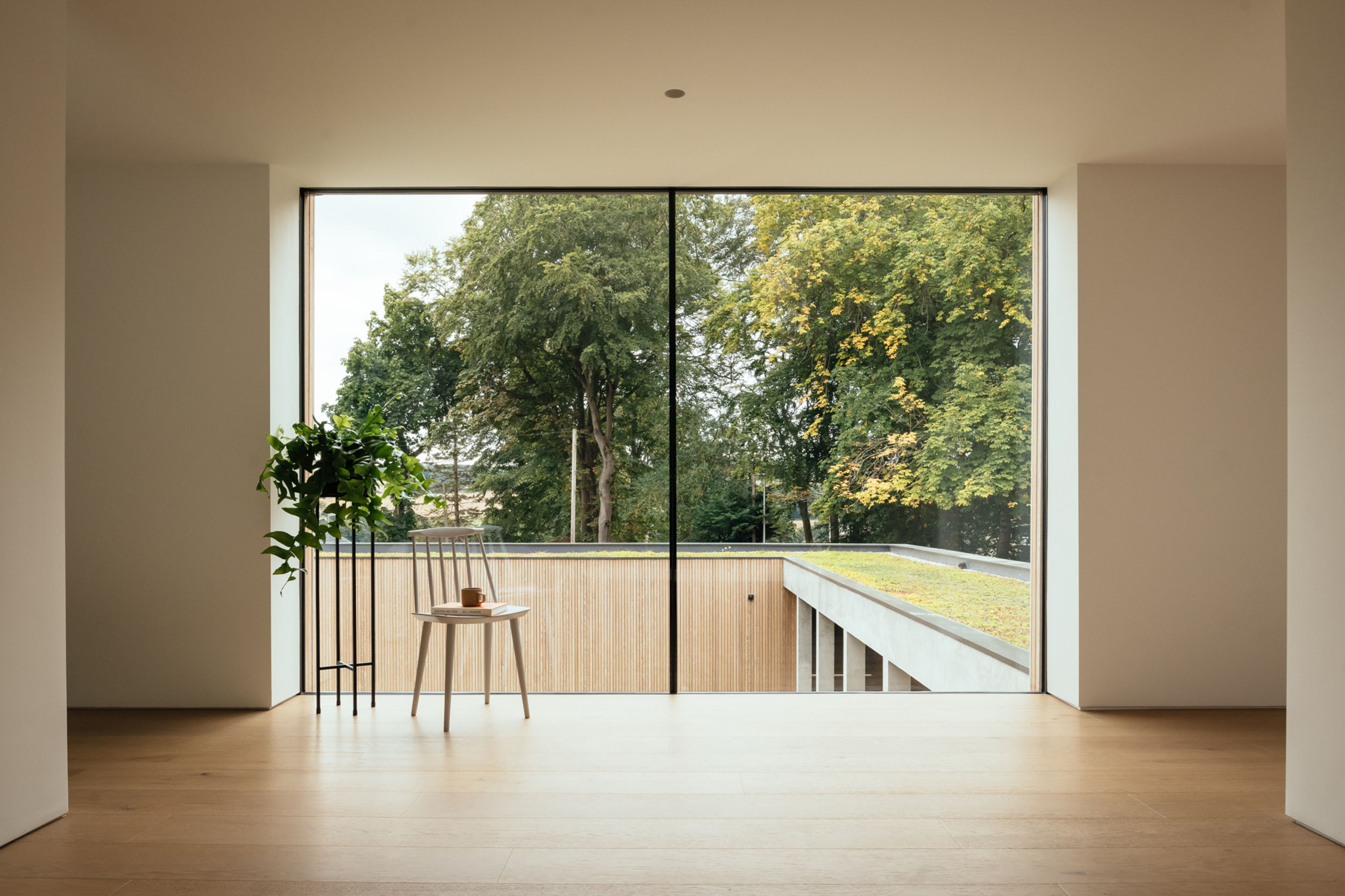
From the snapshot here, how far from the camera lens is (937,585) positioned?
15.0ft

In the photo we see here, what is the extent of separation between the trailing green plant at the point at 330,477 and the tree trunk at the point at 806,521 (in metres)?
1.94

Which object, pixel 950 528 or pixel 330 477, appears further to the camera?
pixel 950 528

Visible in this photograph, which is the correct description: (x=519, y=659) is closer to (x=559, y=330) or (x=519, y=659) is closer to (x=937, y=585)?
(x=559, y=330)

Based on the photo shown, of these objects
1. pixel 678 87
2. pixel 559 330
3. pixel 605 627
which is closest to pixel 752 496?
pixel 605 627

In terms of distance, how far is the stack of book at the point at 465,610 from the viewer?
389cm

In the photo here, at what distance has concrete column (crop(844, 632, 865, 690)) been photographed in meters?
4.45

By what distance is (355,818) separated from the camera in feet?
9.16
